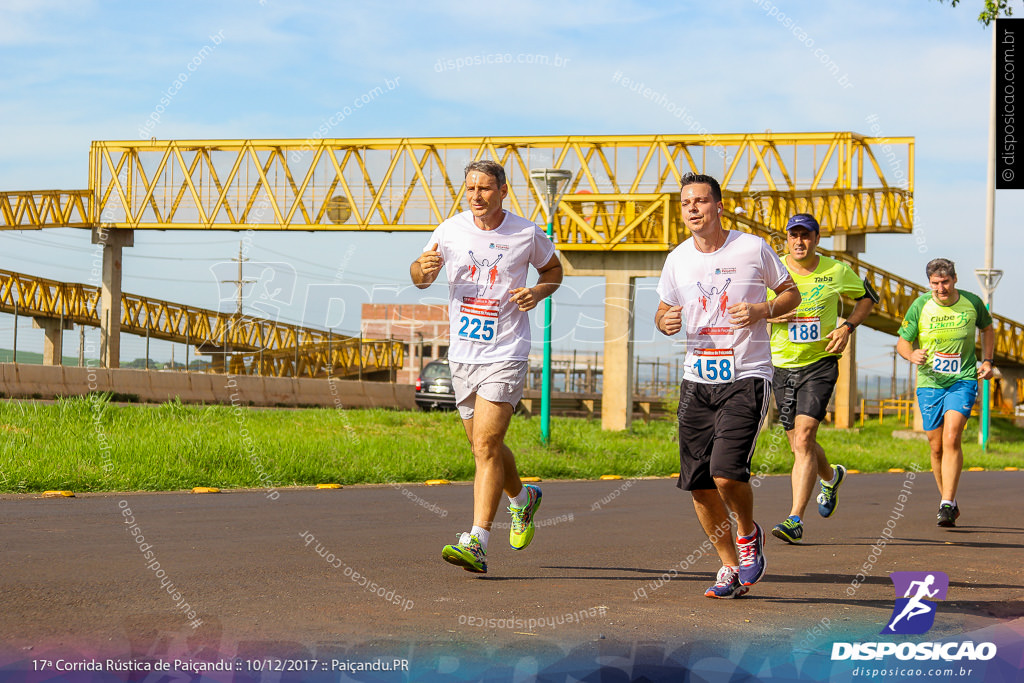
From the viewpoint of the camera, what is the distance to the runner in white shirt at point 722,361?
6.03 metres

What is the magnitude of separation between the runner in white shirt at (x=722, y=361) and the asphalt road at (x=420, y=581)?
15.2 inches

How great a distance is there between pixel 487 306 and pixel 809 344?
10.5 ft

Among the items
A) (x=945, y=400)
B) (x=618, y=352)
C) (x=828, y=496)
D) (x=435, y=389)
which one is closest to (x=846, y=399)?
(x=435, y=389)

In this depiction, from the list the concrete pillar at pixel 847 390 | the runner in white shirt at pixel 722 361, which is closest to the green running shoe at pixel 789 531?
the runner in white shirt at pixel 722 361

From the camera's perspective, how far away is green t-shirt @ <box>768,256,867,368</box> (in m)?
8.79

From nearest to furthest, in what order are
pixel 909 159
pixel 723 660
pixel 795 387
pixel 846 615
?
pixel 723 660 → pixel 846 615 → pixel 795 387 → pixel 909 159

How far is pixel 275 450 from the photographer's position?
13656mm

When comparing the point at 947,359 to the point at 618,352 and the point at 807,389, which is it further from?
the point at 618,352

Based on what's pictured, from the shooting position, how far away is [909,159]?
153 feet

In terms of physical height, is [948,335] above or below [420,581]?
above

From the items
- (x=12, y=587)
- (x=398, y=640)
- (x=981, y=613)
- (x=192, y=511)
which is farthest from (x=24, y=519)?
(x=981, y=613)

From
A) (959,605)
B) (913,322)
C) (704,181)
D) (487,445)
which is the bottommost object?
(959,605)

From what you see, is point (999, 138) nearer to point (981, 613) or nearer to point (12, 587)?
point (981, 613)

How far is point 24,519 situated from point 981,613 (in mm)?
6029
